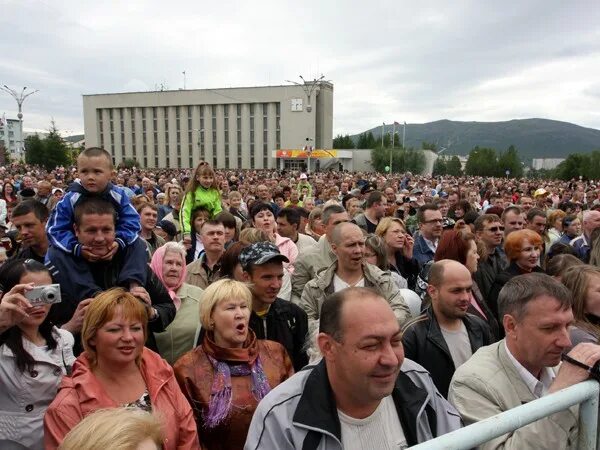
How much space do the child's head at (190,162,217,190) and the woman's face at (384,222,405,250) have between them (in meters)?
2.71

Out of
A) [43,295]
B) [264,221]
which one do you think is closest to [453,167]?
[264,221]

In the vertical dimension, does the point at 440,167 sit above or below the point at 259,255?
above

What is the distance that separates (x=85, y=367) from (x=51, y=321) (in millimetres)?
567

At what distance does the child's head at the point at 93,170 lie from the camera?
3.65m

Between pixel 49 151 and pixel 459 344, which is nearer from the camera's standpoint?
pixel 459 344

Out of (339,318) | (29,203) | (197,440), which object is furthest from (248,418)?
(29,203)

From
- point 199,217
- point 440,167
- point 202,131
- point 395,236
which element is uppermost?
point 202,131

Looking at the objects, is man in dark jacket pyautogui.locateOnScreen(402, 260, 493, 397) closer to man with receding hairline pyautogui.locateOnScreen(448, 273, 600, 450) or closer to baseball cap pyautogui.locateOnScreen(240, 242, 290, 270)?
man with receding hairline pyautogui.locateOnScreen(448, 273, 600, 450)

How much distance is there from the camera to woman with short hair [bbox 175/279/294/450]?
2.85 m

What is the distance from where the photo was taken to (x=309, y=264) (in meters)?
4.73

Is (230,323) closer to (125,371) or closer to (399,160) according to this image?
(125,371)

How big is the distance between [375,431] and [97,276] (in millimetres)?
2329

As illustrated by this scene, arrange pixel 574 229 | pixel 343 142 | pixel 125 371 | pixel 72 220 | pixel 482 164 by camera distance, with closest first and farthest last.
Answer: pixel 125 371
pixel 72 220
pixel 574 229
pixel 482 164
pixel 343 142

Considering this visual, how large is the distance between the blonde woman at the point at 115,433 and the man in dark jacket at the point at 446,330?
202 cm
